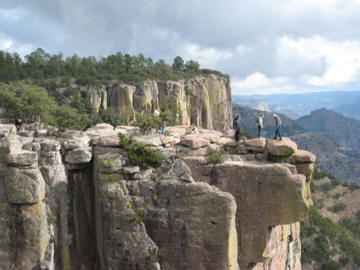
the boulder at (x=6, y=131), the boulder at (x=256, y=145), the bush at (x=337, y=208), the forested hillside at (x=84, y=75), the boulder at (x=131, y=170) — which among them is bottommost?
the bush at (x=337, y=208)

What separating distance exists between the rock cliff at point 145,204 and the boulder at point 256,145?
46 millimetres

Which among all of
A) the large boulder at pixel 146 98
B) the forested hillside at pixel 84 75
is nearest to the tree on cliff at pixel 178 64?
the forested hillside at pixel 84 75

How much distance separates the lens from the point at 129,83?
3925 inches

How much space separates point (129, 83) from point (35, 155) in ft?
266

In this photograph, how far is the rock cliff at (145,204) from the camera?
18516 millimetres

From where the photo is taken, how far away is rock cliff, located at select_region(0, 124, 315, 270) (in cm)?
1852

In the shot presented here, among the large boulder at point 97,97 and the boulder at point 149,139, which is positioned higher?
the large boulder at point 97,97

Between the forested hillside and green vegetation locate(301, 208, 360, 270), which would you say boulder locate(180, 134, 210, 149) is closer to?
the forested hillside

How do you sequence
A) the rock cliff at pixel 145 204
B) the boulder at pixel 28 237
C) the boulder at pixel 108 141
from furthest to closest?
the boulder at pixel 108 141
the boulder at pixel 28 237
the rock cliff at pixel 145 204

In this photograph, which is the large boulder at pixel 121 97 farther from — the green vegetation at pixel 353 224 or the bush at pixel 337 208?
the green vegetation at pixel 353 224

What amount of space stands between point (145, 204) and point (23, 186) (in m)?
5.06

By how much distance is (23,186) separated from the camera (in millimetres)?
19156

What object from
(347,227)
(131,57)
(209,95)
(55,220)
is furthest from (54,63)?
(55,220)

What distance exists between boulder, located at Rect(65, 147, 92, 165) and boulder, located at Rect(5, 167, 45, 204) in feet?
6.22
